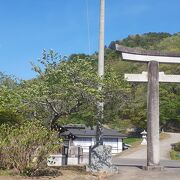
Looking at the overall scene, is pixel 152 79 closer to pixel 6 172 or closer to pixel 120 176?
pixel 120 176

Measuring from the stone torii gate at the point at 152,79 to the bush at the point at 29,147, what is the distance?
606 centimetres

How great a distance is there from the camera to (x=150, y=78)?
19594 mm

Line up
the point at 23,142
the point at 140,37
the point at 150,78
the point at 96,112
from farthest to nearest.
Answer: the point at 140,37 → the point at 150,78 → the point at 96,112 → the point at 23,142

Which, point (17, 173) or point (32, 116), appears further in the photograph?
point (32, 116)

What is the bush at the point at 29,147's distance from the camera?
46.4 ft

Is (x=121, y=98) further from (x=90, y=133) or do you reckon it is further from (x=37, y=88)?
(x=90, y=133)

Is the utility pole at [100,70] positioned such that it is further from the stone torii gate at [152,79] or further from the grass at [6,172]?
the grass at [6,172]

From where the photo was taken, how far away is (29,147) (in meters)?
14.3

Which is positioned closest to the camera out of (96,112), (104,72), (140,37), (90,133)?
(96,112)

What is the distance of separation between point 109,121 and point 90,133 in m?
42.7

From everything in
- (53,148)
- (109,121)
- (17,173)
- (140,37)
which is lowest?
(17,173)

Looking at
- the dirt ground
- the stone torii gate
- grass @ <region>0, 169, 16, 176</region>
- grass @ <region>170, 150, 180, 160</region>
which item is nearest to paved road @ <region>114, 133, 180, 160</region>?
grass @ <region>170, 150, 180, 160</region>

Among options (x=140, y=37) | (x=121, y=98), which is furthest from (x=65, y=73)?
(x=140, y=37)

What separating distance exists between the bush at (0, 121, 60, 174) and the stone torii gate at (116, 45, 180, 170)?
6059 mm
